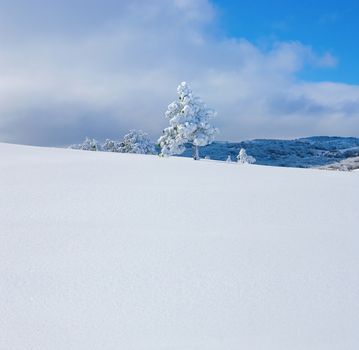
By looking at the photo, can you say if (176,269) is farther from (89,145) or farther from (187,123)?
(89,145)

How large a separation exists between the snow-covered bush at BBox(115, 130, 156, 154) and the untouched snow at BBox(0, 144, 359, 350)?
1747 inches

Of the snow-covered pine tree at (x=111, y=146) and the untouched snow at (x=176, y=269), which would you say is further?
the snow-covered pine tree at (x=111, y=146)

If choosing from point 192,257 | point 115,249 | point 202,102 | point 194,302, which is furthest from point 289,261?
point 202,102

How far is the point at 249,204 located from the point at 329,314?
7711 mm

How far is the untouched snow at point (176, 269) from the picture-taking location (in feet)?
19.7

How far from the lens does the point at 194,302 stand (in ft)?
22.6

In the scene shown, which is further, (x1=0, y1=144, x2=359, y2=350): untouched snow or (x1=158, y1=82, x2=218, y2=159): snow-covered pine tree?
(x1=158, y1=82, x2=218, y2=159): snow-covered pine tree

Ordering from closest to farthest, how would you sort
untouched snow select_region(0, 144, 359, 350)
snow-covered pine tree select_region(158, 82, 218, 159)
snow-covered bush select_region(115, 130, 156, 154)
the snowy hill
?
untouched snow select_region(0, 144, 359, 350) → snow-covered pine tree select_region(158, 82, 218, 159) → snow-covered bush select_region(115, 130, 156, 154) → the snowy hill

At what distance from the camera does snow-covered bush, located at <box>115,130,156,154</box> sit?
60.4m

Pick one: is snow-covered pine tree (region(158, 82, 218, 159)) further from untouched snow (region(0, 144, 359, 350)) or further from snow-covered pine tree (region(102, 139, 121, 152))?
snow-covered pine tree (region(102, 139, 121, 152))

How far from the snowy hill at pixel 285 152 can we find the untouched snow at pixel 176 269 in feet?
351

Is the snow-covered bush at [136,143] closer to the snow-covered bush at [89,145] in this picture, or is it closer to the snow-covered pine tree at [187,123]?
the snow-covered bush at [89,145]

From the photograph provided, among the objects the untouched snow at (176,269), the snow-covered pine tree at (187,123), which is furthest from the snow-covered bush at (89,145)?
the untouched snow at (176,269)

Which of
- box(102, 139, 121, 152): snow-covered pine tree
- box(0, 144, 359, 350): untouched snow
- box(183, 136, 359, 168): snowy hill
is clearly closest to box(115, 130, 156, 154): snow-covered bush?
box(102, 139, 121, 152): snow-covered pine tree
